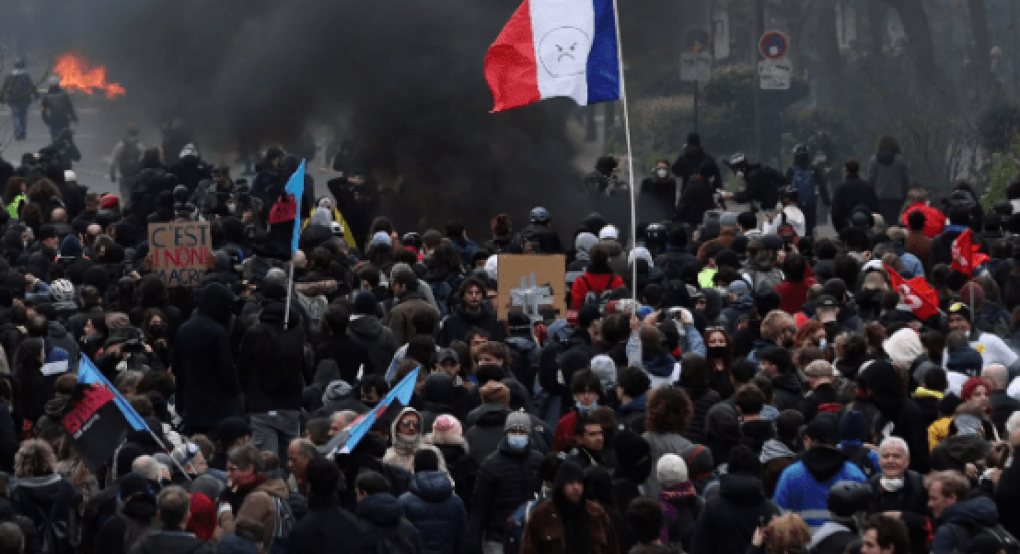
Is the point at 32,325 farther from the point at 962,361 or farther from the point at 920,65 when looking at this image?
the point at 920,65

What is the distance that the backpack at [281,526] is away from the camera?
799cm

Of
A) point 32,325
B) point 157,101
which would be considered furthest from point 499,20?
point 32,325

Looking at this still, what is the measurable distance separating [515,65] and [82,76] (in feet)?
54.2

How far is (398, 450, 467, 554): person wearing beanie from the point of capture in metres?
8.21

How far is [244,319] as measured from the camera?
12250mm

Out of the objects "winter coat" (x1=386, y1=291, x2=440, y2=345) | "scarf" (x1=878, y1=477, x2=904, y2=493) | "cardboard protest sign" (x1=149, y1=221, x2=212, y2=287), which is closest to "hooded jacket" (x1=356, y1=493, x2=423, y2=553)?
"scarf" (x1=878, y1=477, x2=904, y2=493)

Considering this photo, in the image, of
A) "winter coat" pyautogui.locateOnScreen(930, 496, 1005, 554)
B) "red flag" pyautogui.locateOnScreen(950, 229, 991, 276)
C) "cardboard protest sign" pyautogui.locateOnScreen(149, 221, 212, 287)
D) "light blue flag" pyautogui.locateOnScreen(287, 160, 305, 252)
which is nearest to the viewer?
"winter coat" pyautogui.locateOnScreen(930, 496, 1005, 554)

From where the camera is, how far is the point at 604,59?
13023 mm

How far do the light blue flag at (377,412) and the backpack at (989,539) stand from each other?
2.67 m

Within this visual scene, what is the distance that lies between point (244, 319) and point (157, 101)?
15.7 meters

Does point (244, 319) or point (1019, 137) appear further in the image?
point (1019, 137)

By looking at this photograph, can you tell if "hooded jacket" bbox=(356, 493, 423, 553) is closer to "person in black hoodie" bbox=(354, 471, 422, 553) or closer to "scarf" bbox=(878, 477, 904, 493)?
"person in black hoodie" bbox=(354, 471, 422, 553)

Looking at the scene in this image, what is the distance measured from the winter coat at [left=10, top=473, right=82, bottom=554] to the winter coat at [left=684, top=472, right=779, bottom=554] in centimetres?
282

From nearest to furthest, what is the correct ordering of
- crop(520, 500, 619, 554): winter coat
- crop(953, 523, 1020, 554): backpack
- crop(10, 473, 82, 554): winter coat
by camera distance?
crop(953, 523, 1020, 554): backpack < crop(520, 500, 619, 554): winter coat < crop(10, 473, 82, 554): winter coat
